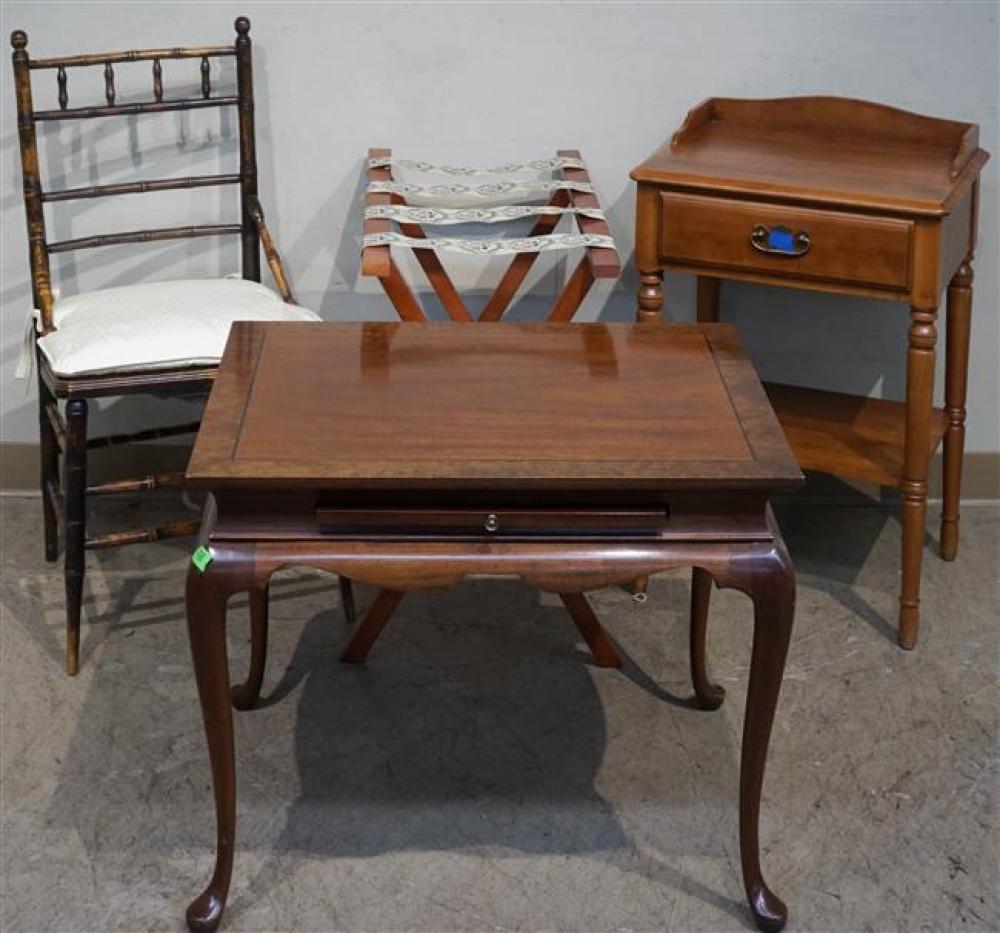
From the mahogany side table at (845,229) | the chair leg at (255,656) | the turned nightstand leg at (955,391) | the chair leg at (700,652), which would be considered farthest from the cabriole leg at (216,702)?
the turned nightstand leg at (955,391)

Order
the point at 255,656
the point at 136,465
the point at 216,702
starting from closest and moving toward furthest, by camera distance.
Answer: the point at 216,702 → the point at 255,656 → the point at 136,465

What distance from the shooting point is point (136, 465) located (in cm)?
383

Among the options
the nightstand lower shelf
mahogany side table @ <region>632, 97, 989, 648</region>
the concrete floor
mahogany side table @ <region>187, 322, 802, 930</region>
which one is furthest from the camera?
the nightstand lower shelf

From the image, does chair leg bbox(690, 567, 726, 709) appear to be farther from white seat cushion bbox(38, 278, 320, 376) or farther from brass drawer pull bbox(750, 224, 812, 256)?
white seat cushion bbox(38, 278, 320, 376)

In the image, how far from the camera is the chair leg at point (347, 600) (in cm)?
329

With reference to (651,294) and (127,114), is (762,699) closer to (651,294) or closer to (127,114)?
(651,294)

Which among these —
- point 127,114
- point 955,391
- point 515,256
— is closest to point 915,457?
point 955,391

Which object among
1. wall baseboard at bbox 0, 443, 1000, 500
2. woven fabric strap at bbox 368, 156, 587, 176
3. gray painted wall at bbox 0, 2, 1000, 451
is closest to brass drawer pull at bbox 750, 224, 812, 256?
woven fabric strap at bbox 368, 156, 587, 176

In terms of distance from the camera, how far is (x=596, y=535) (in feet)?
7.36

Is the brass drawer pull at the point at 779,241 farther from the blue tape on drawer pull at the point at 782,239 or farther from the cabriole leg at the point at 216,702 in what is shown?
the cabriole leg at the point at 216,702

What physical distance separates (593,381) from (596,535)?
340 mm

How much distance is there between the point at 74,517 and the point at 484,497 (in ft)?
3.74

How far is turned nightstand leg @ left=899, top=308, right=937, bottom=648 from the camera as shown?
3.02 meters

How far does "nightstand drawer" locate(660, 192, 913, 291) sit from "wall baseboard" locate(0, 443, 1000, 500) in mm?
942
